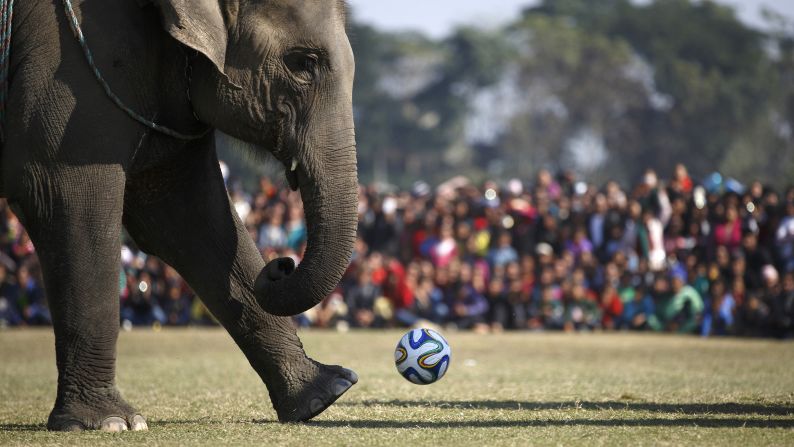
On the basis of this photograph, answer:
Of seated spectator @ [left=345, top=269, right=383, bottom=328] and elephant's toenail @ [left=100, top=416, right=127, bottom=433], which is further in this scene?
seated spectator @ [left=345, top=269, right=383, bottom=328]

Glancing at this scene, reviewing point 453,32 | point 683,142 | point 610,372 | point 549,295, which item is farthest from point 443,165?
point 610,372

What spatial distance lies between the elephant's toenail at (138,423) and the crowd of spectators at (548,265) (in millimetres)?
13001

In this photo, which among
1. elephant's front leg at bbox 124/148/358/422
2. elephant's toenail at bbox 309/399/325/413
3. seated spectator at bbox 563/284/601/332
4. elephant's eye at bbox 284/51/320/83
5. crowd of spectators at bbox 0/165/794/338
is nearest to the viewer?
elephant's eye at bbox 284/51/320/83

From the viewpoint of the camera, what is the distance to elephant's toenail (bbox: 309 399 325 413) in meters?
7.06

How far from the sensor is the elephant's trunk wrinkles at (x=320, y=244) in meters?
6.62

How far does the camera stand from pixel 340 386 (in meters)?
7.11

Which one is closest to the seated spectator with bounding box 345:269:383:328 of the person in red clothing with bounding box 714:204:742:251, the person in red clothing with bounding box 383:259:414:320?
the person in red clothing with bounding box 383:259:414:320

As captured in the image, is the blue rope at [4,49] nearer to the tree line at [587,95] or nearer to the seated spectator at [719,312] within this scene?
the seated spectator at [719,312]

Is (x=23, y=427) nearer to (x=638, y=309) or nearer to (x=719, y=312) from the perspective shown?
(x=719, y=312)

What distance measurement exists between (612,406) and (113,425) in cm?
319

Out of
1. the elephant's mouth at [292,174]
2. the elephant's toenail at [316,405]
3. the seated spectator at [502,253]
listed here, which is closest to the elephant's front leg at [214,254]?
the elephant's toenail at [316,405]

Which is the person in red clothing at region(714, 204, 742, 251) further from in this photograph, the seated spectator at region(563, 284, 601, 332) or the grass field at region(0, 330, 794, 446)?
the grass field at region(0, 330, 794, 446)

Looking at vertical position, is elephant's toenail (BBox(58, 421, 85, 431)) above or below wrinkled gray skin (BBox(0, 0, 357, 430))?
below

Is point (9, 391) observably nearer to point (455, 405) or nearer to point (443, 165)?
point (455, 405)
